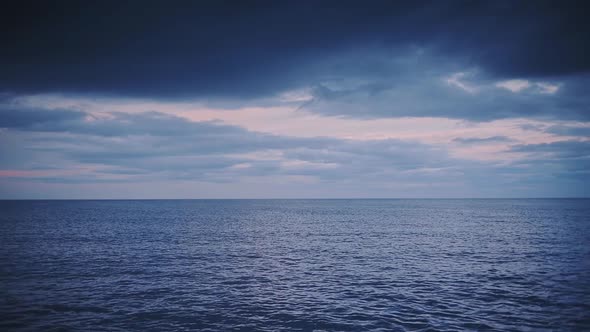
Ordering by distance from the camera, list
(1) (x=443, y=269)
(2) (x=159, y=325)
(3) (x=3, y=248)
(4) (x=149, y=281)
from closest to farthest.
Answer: (2) (x=159, y=325) < (4) (x=149, y=281) < (1) (x=443, y=269) < (3) (x=3, y=248)

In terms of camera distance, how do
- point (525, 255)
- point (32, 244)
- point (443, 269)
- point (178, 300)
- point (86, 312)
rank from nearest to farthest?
1. point (86, 312)
2. point (178, 300)
3. point (443, 269)
4. point (525, 255)
5. point (32, 244)

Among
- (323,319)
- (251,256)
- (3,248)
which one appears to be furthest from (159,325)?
(3,248)

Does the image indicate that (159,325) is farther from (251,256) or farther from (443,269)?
(443,269)

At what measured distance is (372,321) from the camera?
97.6 feet

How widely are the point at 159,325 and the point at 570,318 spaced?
3396 centimetres

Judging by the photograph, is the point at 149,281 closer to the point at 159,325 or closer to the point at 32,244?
the point at 159,325

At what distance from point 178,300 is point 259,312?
9.06m

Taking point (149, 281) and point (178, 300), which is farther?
point (149, 281)

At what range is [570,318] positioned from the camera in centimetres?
2945

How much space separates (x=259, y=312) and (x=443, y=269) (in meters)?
29.0

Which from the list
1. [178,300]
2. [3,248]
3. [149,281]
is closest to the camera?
[178,300]

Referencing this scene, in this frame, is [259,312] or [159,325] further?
[259,312]

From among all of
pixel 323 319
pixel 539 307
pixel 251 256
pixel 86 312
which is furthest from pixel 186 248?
pixel 539 307

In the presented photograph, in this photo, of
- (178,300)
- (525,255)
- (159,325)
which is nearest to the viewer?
(159,325)
